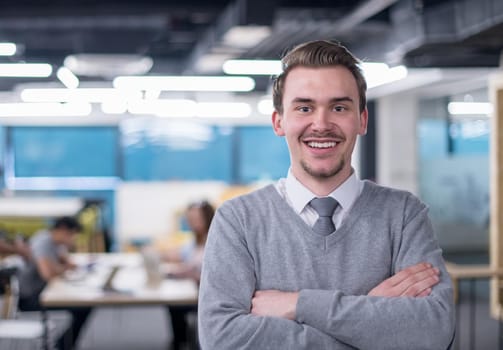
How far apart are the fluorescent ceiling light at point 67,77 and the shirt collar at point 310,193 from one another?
23.1 ft

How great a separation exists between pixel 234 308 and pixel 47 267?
15.8 ft

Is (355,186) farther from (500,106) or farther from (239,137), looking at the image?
(239,137)

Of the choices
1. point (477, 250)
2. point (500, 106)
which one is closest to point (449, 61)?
point (500, 106)

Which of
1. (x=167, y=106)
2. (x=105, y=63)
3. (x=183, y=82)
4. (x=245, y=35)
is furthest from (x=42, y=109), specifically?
(x=245, y=35)

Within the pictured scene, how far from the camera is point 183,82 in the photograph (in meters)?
8.36

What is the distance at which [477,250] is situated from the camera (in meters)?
13.3

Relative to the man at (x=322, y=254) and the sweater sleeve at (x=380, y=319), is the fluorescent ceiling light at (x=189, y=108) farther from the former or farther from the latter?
the sweater sleeve at (x=380, y=319)

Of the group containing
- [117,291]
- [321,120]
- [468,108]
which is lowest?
[117,291]

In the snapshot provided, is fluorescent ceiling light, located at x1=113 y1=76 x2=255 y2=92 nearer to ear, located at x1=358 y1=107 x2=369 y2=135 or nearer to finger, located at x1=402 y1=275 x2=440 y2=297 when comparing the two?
ear, located at x1=358 y1=107 x2=369 y2=135

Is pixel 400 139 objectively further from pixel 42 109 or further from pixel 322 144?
pixel 322 144

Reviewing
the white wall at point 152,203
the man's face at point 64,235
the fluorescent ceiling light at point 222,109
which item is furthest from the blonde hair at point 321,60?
the white wall at point 152,203

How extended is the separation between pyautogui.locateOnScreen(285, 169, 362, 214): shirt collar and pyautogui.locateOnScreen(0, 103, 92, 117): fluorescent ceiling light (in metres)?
9.30

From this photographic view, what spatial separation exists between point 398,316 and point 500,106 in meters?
6.46

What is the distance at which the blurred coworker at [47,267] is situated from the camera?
626 centimetres
